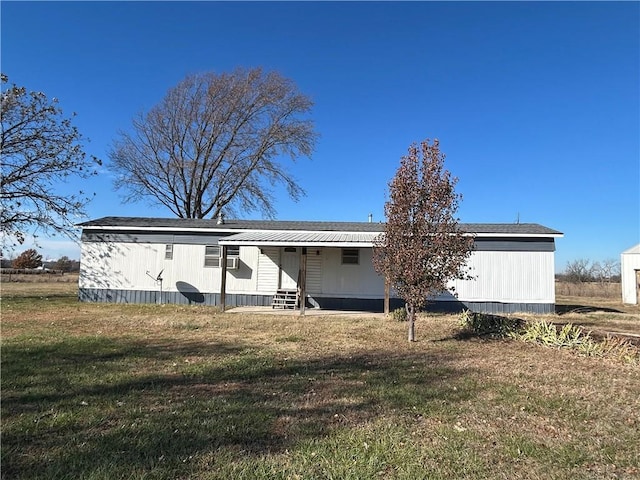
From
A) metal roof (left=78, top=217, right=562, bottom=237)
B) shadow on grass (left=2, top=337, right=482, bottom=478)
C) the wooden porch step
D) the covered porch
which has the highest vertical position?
metal roof (left=78, top=217, right=562, bottom=237)

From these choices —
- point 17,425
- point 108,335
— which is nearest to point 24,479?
point 17,425

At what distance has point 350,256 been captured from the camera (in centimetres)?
1620

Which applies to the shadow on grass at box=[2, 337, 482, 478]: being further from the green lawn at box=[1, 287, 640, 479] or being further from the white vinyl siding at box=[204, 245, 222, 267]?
the white vinyl siding at box=[204, 245, 222, 267]

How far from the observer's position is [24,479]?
2998 millimetres

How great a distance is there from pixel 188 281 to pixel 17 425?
513 inches

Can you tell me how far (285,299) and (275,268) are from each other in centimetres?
139

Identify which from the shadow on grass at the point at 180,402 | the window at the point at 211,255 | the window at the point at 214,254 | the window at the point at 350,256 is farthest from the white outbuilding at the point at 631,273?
the window at the point at 211,255

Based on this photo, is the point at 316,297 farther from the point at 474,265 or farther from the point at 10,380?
the point at 10,380

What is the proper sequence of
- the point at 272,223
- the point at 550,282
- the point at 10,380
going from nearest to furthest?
1. the point at 10,380
2. the point at 550,282
3. the point at 272,223

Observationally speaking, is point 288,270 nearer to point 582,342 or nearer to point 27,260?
point 582,342

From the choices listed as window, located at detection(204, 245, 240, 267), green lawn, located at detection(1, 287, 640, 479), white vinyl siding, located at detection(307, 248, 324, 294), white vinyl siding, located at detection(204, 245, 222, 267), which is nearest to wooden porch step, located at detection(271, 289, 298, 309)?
white vinyl siding, located at detection(307, 248, 324, 294)

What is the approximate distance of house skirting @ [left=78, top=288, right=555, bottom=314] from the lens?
15703 mm

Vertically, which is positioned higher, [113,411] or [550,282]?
[550,282]

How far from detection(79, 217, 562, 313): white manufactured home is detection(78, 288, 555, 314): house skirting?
0.12ft
